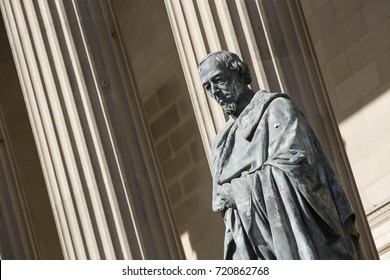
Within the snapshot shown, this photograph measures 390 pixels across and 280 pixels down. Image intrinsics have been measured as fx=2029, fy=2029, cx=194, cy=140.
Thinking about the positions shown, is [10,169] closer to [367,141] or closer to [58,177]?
[58,177]

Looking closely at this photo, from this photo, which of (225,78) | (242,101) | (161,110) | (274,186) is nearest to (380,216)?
(161,110)

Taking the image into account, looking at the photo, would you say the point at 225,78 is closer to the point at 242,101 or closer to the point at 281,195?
the point at 242,101

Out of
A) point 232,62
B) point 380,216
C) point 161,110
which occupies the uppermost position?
point 232,62

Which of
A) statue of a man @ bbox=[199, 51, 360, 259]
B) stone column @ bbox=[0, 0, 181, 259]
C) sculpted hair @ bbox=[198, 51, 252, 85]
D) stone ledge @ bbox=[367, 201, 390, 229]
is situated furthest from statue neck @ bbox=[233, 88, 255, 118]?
stone ledge @ bbox=[367, 201, 390, 229]

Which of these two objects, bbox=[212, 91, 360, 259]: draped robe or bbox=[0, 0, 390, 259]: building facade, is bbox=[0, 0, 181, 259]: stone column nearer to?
bbox=[0, 0, 390, 259]: building facade

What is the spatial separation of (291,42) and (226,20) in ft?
2.18

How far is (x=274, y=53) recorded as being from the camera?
19344mm

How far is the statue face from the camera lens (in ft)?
43.4

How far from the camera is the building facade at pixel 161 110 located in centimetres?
1948

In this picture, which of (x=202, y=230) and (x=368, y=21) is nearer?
(x=368, y=21)

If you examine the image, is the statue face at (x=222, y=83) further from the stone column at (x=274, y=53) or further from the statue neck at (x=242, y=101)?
the stone column at (x=274, y=53)

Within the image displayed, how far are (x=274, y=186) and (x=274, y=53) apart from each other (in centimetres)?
671

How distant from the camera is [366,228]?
1898cm
